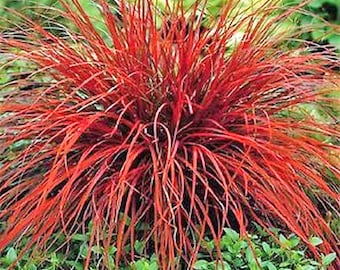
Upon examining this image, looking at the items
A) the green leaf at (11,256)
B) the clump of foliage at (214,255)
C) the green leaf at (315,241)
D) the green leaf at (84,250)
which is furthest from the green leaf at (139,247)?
the green leaf at (315,241)

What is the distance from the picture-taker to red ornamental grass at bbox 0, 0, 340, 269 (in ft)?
6.15

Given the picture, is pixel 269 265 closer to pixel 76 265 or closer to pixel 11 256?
pixel 76 265

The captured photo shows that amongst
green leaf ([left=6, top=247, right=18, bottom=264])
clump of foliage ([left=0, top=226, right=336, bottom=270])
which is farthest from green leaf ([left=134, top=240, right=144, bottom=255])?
green leaf ([left=6, top=247, right=18, bottom=264])

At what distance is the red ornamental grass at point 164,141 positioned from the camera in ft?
6.15

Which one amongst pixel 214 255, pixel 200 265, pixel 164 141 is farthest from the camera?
pixel 164 141

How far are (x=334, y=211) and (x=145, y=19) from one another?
79 cm

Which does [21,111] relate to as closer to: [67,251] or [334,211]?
[67,251]

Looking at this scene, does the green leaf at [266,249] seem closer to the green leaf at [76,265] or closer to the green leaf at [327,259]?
the green leaf at [327,259]

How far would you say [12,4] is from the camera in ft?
10.4

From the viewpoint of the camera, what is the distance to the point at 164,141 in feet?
6.68

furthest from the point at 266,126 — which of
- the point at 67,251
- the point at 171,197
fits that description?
the point at 67,251

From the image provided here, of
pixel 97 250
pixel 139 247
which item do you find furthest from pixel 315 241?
pixel 97 250

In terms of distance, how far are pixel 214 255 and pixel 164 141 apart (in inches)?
13.8

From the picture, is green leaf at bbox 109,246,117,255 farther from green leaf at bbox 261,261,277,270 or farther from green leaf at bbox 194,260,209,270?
green leaf at bbox 261,261,277,270
